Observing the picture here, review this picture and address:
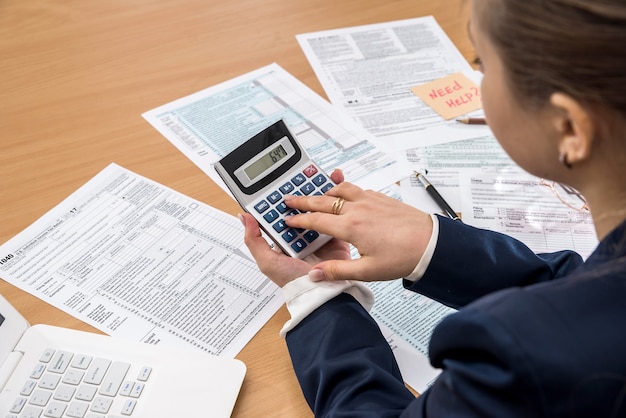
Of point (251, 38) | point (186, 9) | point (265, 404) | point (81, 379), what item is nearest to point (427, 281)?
point (265, 404)

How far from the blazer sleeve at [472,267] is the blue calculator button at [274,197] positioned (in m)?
0.17

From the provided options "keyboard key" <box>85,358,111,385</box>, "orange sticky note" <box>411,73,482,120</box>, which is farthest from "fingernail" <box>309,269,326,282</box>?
"orange sticky note" <box>411,73,482,120</box>

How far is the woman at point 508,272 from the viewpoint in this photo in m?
0.38

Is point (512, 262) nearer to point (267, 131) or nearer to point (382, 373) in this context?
point (382, 373)

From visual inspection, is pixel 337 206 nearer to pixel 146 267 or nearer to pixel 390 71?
pixel 146 267

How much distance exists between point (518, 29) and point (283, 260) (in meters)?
0.33

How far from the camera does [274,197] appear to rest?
0.66 metres

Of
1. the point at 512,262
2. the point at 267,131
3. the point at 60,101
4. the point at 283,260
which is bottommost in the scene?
the point at 512,262

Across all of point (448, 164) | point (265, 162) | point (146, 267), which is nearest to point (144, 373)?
point (146, 267)

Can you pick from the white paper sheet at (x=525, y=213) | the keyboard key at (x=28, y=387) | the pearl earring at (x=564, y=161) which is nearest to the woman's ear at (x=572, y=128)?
the pearl earring at (x=564, y=161)

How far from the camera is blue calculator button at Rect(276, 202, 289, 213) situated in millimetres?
660

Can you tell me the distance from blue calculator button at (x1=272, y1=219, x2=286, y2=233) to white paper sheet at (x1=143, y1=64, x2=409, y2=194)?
0.16m

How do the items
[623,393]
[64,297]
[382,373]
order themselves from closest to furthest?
[623,393]
[382,373]
[64,297]

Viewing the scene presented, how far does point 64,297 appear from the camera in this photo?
2.14ft
